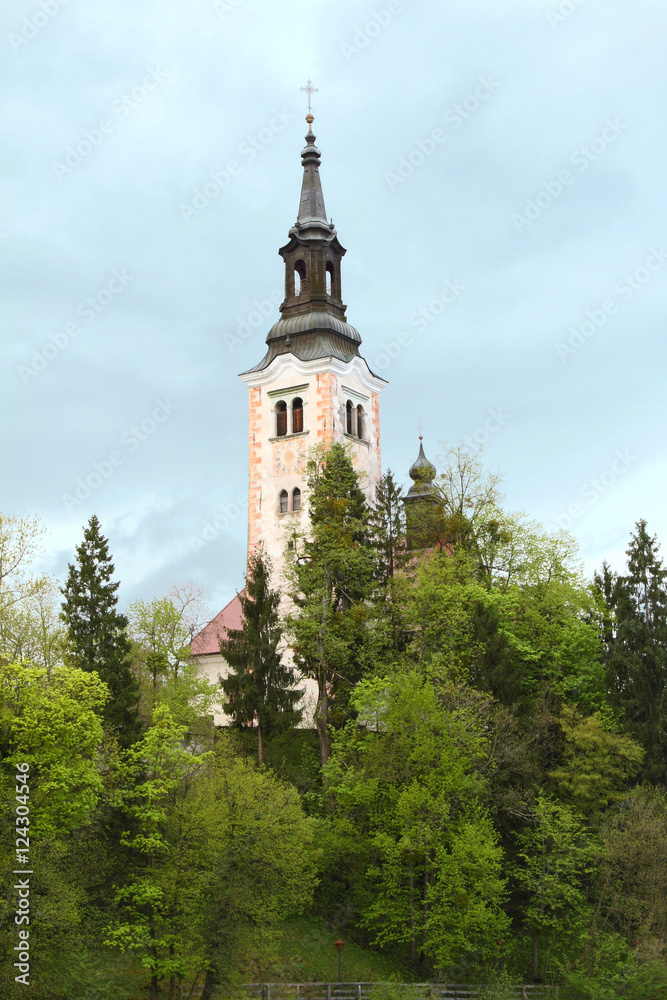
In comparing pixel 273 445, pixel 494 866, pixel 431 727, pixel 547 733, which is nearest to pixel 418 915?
Answer: pixel 494 866

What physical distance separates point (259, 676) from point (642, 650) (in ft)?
42.1

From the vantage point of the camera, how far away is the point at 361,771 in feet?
114

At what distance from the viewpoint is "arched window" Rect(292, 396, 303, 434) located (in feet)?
175

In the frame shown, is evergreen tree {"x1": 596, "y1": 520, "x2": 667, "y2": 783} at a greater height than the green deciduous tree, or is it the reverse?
evergreen tree {"x1": 596, "y1": 520, "x2": 667, "y2": 783}

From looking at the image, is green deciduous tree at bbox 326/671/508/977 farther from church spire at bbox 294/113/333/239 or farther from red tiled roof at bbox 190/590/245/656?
church spire at bbox 294/113/333/239

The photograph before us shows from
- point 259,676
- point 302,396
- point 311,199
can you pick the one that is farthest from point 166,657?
point 311,199

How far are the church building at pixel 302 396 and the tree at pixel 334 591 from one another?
30.7ft

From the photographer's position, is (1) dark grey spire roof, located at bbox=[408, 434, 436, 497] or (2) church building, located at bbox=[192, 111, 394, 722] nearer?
(2) church building, located at bbox=[192, 111, 394, 722]

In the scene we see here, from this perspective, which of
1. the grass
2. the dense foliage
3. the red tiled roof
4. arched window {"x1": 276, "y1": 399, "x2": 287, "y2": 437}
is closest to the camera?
the dense foliage

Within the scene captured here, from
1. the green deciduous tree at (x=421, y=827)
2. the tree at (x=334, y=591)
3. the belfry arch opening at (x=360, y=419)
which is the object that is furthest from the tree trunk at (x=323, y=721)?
the belfry arch opening at (x=360, y=419)

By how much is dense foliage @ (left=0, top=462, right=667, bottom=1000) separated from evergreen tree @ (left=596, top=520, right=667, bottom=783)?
8cm

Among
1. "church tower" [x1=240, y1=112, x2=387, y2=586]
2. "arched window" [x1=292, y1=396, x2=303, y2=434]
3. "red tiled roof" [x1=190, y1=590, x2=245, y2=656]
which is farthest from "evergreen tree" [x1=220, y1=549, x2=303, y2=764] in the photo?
"arched window" [x1=292, y1=396, x2=303, y2=434]

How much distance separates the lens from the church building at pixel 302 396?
52469mm

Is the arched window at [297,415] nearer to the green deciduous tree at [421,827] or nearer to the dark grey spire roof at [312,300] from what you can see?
the dark grey spire roof at [312,300]
